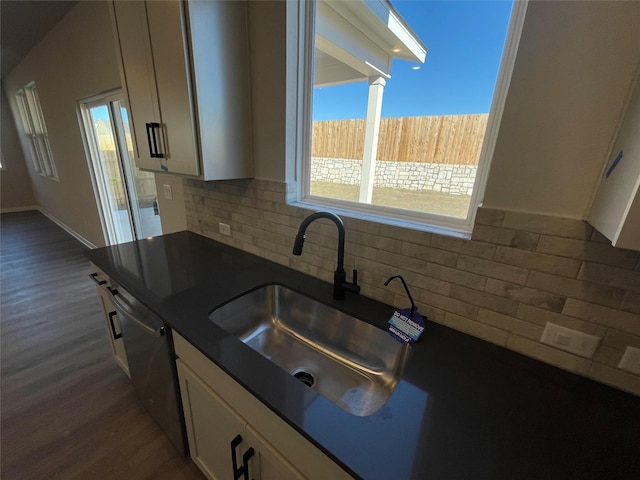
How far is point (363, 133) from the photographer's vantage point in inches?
48.4

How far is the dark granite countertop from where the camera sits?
21.5 inches

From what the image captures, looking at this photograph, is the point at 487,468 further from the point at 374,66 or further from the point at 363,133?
the point at 374,66

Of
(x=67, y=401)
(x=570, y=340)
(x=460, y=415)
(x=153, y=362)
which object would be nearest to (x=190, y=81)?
(x=153, y=362)

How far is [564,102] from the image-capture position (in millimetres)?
665

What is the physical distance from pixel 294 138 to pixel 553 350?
4.27ft

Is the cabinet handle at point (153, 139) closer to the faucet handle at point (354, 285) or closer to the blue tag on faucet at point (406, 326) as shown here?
the faucet handle at point (354, 285)

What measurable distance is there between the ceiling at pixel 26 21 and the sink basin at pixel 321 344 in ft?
10.8

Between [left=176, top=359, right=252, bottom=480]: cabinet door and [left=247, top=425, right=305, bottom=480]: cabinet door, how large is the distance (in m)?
0.05

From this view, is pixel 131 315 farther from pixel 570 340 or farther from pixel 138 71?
pixel 570 340

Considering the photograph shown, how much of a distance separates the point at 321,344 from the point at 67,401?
1704 mm

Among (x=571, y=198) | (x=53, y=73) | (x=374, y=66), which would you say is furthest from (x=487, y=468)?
(x=53, y=73)

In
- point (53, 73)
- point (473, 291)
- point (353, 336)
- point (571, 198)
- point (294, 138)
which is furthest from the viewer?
point (53, 73)

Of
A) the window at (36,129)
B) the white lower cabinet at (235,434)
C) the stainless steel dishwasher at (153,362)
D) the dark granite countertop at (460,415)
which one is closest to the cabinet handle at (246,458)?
the white lower cabinet at (235,434)

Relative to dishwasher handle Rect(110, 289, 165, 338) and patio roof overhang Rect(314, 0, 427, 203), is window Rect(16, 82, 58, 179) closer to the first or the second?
dishwasher handle Rect(110, 289, 165, 338)
